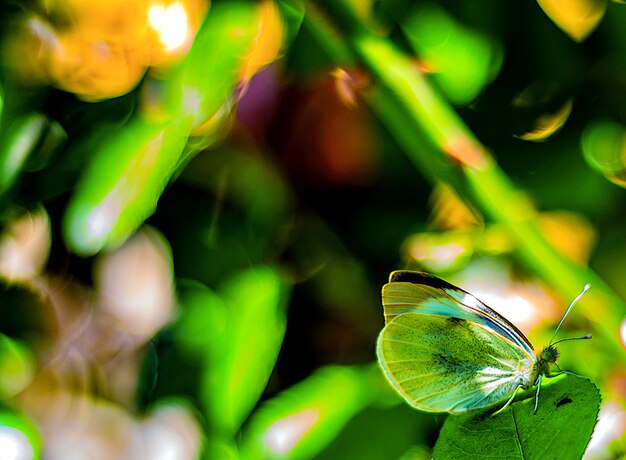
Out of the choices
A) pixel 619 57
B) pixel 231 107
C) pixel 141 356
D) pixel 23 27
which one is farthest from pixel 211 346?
pixel 619 57

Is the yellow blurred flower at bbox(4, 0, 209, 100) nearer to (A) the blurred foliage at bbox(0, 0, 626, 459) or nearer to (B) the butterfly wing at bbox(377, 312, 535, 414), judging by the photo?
(A) the blurred foliage at bbox(0, 0, 626, 459)

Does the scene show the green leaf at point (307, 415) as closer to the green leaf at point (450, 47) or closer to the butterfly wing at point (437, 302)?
the butterfly wing at point (437, 302)

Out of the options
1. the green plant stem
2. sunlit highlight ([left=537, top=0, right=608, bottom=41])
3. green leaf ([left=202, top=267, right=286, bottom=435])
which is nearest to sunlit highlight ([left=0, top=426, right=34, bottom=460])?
green leaf ([left=202, top=267, right=286, bottom=435])

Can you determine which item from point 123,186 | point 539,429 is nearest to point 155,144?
point 123,186

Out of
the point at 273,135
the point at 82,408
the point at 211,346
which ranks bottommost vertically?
the point at 82,408

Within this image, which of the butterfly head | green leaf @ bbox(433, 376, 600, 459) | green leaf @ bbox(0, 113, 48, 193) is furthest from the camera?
green leaf @ bbox(0, 113, 48, 193)

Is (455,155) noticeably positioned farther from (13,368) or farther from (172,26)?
(13,368)

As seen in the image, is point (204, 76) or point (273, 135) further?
point (273, 135)

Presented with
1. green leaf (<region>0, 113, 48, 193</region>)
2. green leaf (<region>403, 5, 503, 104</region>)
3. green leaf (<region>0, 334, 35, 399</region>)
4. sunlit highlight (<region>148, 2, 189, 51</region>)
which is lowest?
green leaf (<region>0, 334, 35, 399</region>)

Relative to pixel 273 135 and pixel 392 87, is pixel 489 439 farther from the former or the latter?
pixel 273 135
